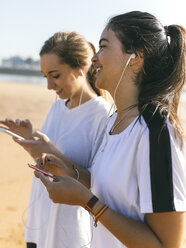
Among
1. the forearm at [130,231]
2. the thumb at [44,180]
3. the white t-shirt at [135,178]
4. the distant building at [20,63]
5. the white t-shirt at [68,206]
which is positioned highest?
the white t-shirt at [135,178]

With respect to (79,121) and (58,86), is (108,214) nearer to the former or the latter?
(79,121)

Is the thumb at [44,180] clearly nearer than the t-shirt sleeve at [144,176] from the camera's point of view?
No

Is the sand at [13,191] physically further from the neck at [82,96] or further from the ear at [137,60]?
the ear at [137,60]

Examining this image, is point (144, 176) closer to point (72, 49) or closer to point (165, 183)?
point (165, 183)

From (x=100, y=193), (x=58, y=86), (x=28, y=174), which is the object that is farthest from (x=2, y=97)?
(x=100, y=193)

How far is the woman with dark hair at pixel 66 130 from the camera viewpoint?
7.77 ft

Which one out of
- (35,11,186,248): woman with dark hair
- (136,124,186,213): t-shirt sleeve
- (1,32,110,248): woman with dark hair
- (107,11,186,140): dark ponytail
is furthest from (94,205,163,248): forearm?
(1,32,110,248): woman with dark hair

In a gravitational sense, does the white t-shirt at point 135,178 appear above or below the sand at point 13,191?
above

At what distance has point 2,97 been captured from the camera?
17766 mm

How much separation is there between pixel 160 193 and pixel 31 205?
4.73 feet

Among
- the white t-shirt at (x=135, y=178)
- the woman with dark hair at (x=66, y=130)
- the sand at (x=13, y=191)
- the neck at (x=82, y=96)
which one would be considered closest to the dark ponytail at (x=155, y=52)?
the white t-shirt at (x=135, y=178)

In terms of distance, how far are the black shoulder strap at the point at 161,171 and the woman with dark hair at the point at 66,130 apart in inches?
Result: 36.3

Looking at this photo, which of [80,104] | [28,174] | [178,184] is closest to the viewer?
[178,184]

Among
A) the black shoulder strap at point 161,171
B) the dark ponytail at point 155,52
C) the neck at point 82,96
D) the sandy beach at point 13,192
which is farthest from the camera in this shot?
the sandy beach at point 13,192
